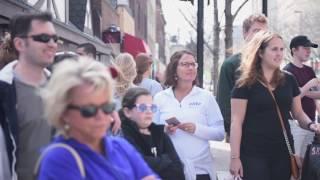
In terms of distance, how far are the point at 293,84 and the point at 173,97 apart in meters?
1.01

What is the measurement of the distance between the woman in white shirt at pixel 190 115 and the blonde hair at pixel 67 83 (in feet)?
7.60

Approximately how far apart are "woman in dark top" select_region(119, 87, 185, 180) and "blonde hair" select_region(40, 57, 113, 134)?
5.30 ft

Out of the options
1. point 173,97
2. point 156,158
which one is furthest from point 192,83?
point 156,158

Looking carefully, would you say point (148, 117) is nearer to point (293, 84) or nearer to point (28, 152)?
point (28, 152)

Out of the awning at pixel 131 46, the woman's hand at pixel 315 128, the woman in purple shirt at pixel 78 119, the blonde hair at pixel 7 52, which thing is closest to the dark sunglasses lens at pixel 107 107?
the woman in purple shirt at pixel 78 119

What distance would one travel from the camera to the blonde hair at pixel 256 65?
4727mm

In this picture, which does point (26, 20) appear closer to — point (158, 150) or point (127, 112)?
point (127, 112)


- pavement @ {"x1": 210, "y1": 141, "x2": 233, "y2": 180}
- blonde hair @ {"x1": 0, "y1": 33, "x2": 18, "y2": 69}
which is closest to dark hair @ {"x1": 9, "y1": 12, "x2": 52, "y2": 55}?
blonde hair @ {"x1": 0, "y1": 33, "x2": 18, "y2": 69}

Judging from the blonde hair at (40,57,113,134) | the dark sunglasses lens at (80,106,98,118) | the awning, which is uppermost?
the awning

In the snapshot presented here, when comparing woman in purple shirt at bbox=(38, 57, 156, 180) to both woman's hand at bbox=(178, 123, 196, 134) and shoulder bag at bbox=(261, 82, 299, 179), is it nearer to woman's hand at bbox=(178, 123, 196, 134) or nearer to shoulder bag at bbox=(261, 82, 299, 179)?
woman's hand at bbox=(178, 123, 196, 134)

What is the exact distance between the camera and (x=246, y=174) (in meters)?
4.71

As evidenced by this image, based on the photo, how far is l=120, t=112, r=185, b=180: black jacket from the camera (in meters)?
4.04

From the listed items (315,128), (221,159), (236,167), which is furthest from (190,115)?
(221,159)

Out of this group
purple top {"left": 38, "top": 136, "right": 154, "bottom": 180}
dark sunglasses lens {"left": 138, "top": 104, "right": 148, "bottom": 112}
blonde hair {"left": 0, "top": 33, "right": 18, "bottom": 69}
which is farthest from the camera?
blonde hair {"left": 0, "top": 33, "right": 18, "bottom": 69}
